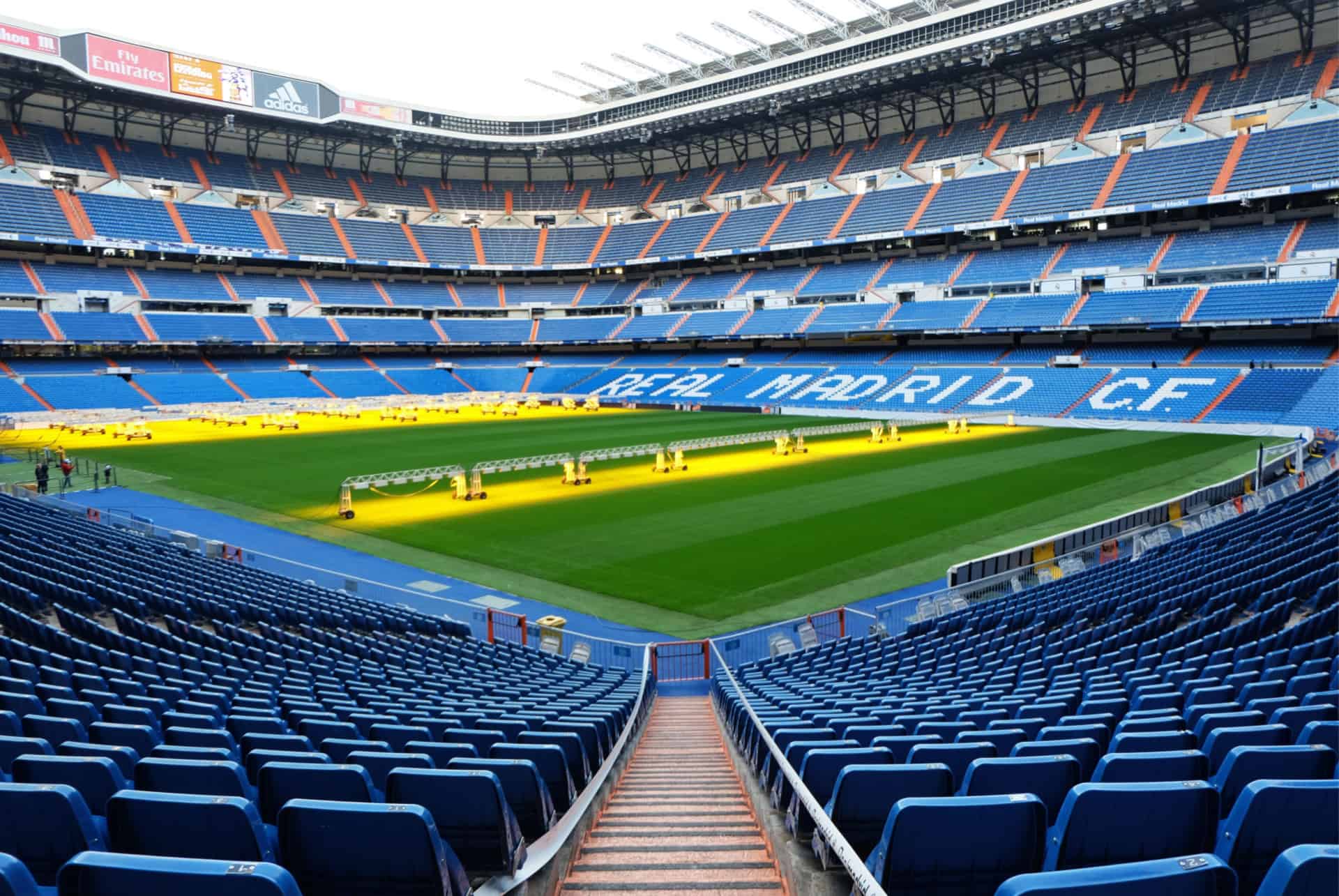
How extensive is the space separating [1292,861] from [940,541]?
22.0 m

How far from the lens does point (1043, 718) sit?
6.26 metres

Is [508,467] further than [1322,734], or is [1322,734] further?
[508,467]

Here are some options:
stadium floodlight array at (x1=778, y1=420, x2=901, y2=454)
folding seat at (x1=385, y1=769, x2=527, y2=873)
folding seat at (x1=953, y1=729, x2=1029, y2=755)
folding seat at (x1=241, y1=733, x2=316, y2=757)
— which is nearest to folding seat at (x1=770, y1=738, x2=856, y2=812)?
folding seat at (x1=953, y1=729, x2=1029, y2=755)

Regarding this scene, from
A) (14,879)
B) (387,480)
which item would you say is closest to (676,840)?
(14,879)

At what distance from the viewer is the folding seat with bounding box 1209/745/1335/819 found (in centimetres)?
371

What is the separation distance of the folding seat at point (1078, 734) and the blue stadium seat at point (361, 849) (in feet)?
12.6

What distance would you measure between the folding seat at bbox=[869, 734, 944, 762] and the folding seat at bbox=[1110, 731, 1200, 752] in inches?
44.7

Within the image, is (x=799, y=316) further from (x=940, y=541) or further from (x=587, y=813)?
(x=587, y=813)

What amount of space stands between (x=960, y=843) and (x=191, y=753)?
161 inches

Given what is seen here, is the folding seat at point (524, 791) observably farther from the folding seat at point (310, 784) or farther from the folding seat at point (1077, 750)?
the folding seat at point (1077, 750)

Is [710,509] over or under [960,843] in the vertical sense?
under

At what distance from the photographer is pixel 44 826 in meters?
3.13

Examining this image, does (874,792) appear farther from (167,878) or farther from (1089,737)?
(167,878)

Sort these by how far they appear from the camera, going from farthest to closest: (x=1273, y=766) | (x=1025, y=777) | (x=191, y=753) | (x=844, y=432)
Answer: (x=844, y=432)
(x=191, y=753)
(x=1025, y=777)
(x=1273, y=766)
